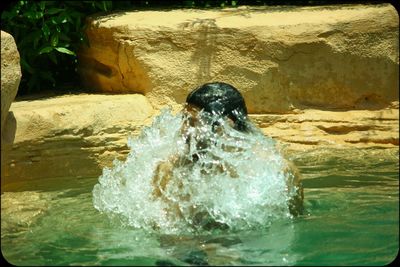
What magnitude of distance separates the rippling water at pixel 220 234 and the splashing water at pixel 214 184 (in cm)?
8

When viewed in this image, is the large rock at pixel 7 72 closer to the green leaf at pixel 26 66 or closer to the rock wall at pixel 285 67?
the rock wall at pixel 285 67

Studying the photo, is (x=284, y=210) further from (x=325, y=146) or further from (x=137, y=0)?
(x=137, y=0)

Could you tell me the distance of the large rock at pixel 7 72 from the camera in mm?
6250

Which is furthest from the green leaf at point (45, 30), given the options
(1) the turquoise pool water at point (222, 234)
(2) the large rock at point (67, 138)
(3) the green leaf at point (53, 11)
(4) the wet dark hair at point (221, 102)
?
(4) the wet dark hair at point (221, 102)

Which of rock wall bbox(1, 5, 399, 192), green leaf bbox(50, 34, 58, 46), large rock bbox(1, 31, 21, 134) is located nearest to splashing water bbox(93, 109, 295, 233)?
large rock bbox(1, 31, 21, 134)

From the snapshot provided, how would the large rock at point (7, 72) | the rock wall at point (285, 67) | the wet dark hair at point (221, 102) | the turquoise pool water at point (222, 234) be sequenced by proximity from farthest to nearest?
the rock wall at point (285, 67) < the large rock at point (7, 72) < the wet dark hair at point (221, 102) < the turquoise pool water at point (222, 234)

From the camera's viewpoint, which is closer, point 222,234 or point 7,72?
point 222,234

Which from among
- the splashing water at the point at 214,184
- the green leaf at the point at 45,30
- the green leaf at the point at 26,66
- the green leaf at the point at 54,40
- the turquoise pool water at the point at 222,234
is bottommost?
the turquoise pool water at the point at 222,234

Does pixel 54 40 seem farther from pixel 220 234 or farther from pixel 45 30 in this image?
pixel 220 234

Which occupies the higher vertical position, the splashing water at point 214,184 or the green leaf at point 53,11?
the green leaf at point 53,11

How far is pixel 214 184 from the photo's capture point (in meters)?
5.22

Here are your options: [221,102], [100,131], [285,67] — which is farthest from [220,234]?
[285,67]

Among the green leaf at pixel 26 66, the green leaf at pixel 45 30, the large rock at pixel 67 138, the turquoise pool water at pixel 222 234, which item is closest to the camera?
the turquoise pool water at pixel 222 234

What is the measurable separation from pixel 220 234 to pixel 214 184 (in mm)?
336
